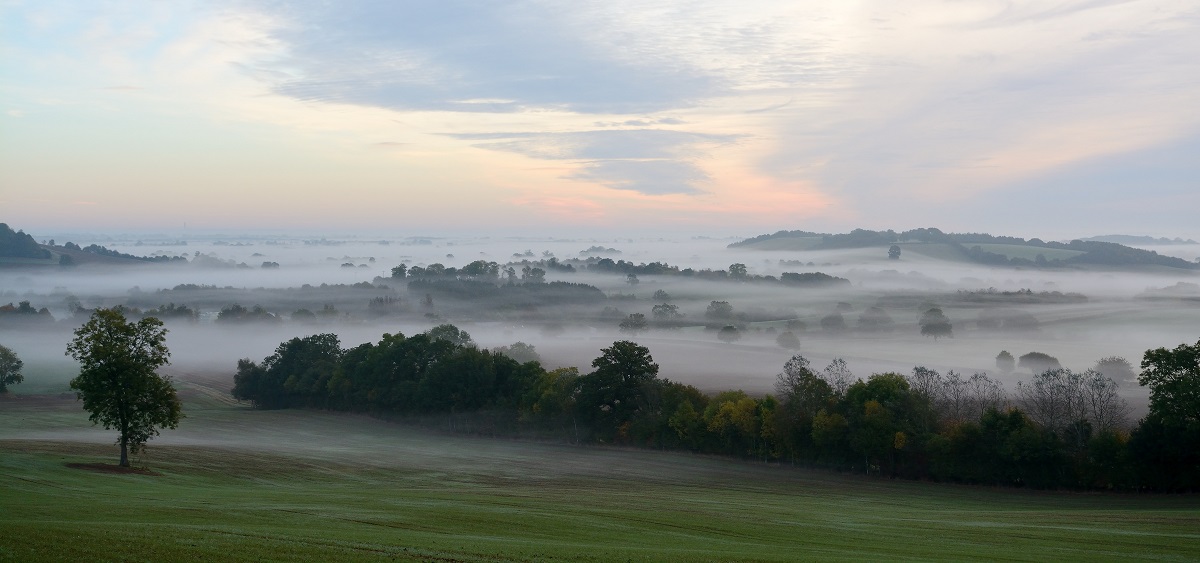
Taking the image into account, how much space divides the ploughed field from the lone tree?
225 cm

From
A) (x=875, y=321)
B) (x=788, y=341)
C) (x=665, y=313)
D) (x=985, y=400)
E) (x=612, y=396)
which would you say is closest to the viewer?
(x=985, y=400)

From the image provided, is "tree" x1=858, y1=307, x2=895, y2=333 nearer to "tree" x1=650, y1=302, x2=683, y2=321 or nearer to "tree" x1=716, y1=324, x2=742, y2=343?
"tree" x1=716, y1=324, x2=742, y2=343

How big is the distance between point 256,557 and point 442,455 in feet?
147

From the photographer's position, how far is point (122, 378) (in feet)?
139

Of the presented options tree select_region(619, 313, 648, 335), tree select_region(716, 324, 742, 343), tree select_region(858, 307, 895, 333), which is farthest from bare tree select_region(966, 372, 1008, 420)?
tree select_region(619, 313, 648, 335)

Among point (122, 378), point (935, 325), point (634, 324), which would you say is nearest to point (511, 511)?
point (122, 378)

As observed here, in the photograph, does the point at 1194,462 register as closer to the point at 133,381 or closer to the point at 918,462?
the point at 918,462

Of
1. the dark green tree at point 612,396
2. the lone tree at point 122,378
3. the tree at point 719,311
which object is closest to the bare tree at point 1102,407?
the dark green tree at point 612,396

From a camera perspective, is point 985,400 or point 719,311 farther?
point 719,311

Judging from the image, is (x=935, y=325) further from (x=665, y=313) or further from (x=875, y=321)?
(x=665, y=313)

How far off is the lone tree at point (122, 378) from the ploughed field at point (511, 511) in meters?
2.25

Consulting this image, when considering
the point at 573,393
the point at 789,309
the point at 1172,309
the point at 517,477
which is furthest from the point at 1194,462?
the point at 789,309

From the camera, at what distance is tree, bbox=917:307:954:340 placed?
488 feet

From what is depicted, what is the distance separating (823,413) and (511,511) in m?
33.8
